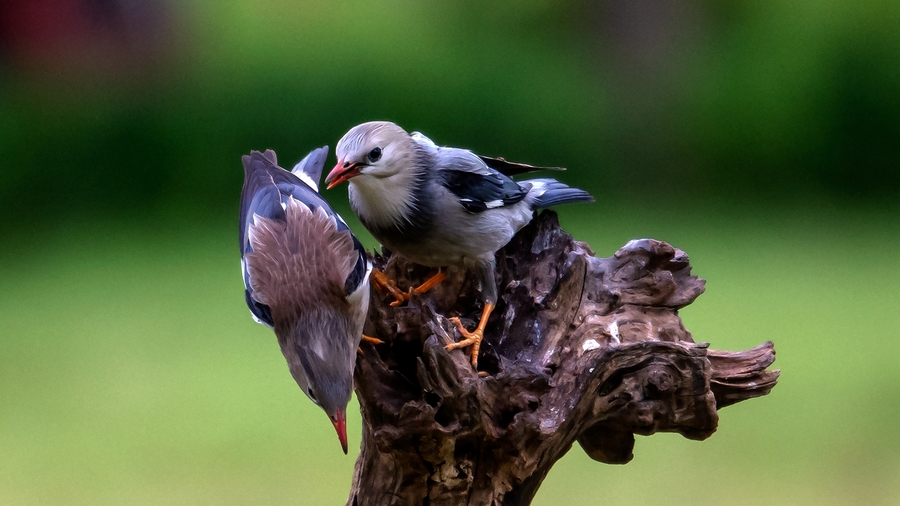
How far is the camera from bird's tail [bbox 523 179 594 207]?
2541mm

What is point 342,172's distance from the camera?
206 cm

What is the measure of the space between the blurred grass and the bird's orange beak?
1.32 m

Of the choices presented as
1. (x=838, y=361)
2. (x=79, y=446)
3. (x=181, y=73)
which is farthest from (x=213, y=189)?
(x=838, y=361)

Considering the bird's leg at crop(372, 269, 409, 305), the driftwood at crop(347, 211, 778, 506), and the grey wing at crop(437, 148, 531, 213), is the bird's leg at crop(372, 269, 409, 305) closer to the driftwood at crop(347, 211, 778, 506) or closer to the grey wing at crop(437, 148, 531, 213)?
the driftwood at crop(347, 211, 778, 506)

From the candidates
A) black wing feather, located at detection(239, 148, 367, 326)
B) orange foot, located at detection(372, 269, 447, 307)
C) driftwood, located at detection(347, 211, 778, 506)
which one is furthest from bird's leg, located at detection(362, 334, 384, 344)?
orange foot, located at detection(372, 269, 447, 307)

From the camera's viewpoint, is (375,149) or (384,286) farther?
(384,286)

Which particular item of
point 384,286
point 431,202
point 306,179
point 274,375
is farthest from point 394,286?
point 274,375

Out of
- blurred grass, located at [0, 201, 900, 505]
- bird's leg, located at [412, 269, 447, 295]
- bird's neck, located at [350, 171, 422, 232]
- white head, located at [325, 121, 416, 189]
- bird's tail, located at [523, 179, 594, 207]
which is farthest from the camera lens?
blurred grass, located at [0, 201, 900, 505]

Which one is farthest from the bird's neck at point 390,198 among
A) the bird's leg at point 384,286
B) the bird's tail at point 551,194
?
the bird's tail at point 551,194

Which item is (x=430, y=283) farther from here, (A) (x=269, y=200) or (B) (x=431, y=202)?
(A) (x=269, y=200)

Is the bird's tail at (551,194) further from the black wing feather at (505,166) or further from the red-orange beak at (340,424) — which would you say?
the red-orange beak at (340,424)

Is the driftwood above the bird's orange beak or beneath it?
beneath

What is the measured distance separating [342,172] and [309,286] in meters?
0.32

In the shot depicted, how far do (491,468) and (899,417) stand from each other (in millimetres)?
2091
